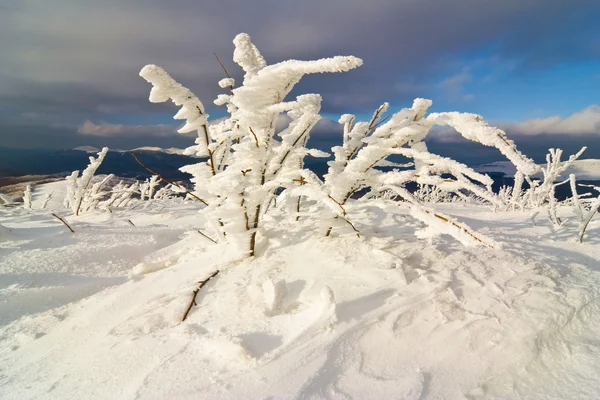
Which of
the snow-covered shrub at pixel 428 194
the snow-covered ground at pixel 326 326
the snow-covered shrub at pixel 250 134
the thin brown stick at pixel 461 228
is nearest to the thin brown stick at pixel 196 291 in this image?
the snow-covered ground at pixel 326 326

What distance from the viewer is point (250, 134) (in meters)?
1.92

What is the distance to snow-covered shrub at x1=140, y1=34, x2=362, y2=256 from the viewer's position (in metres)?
1.67

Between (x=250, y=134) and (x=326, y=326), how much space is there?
111 cm

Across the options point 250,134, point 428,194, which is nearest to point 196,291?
point 250,134

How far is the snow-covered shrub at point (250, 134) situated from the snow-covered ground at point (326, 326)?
0.34m

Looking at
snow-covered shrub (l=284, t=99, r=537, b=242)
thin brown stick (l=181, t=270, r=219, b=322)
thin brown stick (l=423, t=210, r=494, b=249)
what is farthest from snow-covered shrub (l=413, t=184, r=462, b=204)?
thin brown stick (l=181, t=270, r=219, b=322)

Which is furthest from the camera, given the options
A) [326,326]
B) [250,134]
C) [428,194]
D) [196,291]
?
[428,194]

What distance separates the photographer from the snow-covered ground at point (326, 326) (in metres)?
1.15

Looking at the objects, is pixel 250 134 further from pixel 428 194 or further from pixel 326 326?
pixel 428 194

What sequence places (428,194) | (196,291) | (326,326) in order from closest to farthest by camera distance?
1. (326,326)
2. (196,291)
3. (428,194)

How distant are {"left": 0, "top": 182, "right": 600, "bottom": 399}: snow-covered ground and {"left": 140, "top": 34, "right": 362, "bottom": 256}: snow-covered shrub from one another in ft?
1.11

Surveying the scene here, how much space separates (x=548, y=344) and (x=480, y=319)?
23 cm

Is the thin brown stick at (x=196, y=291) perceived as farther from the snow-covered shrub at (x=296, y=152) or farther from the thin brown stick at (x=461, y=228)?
the thin brown stick at (x=461, y=228)

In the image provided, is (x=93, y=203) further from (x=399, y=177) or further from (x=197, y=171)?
(x=399, y=177)
